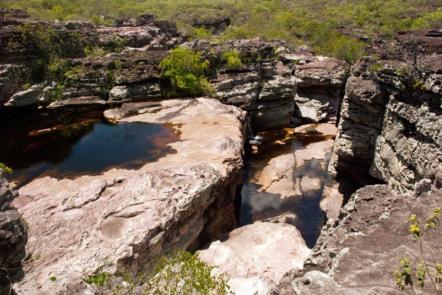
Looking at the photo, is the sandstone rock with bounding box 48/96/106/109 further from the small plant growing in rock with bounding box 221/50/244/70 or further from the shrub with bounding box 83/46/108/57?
the small plant growing in rock with bounding box 221/50/244/70

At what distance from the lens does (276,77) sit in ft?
134

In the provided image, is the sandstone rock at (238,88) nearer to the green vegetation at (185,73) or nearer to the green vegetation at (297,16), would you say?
the green vegetation at (185,73)

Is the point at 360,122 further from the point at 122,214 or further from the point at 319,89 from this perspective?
the point at 319,89

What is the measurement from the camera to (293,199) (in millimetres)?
26594

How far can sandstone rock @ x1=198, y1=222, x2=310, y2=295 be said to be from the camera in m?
15.3

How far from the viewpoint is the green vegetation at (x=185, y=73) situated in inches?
1427

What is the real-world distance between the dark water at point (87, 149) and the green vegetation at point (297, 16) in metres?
39.9

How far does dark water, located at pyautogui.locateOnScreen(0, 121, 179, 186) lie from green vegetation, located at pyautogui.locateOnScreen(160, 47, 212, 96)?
27.9 ft

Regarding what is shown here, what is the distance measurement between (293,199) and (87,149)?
16217 mm

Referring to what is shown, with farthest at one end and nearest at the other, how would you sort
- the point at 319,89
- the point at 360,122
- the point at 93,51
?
the point at 93,51 → the point at 319,89 → the point at 360,122

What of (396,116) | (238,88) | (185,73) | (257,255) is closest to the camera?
(257,255)

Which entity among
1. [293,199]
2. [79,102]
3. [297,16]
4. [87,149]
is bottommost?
[293,199]

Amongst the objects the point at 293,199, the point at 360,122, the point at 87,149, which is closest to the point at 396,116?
the point at 360,122

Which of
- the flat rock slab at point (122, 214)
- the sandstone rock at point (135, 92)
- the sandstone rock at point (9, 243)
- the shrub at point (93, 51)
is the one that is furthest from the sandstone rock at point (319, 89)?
the sandstone rock at point (9, 243)
